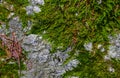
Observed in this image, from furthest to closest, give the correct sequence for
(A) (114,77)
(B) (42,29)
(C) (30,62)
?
(B) (42,29)
(C) (30,62)
(A) (114,77)

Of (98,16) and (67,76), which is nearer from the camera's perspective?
(67,76)

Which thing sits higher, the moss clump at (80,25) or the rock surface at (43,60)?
the moss clump at (80,25)

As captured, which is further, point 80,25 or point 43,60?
point 80,25

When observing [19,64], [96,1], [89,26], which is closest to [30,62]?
[19,64]

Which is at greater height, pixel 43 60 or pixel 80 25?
pixel 80 25

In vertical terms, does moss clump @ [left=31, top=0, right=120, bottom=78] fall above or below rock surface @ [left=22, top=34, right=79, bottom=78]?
above

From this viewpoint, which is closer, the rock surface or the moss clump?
the rock surface

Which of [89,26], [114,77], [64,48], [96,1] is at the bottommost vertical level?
[114,77]

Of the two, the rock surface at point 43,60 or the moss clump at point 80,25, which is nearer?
the rock surface at point 43,60

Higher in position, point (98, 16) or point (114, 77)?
point (98, 16)

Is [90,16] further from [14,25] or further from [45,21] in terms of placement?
[14,25]

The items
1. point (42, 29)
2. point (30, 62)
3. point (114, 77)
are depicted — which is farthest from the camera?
point (42, 29)
